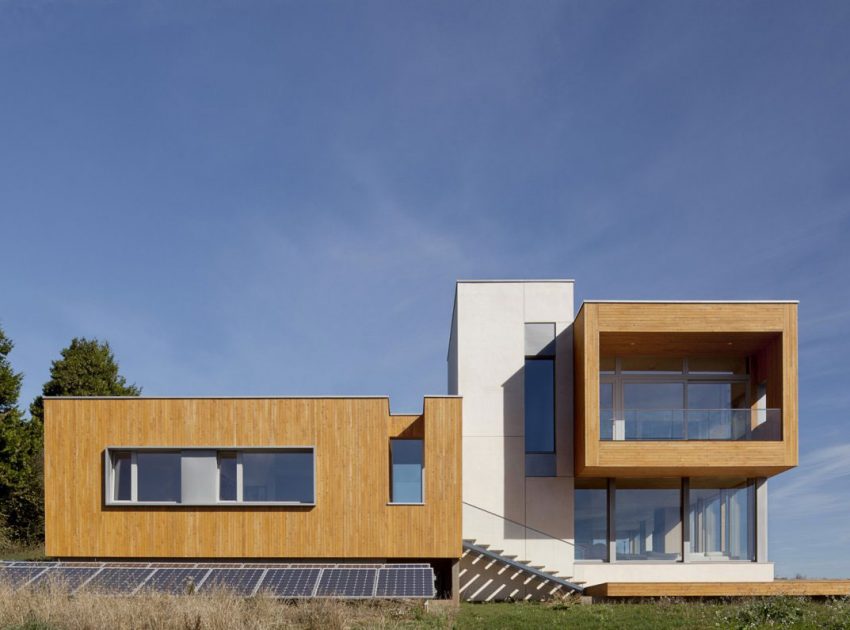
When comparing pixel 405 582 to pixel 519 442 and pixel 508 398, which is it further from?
pixel 508 398

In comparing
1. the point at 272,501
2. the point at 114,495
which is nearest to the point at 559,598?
the point at 272,501

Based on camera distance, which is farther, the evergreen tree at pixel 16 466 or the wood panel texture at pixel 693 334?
the evergreen tree at pixel 16 466

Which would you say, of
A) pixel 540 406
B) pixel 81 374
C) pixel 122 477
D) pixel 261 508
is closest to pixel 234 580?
pixel 261 508

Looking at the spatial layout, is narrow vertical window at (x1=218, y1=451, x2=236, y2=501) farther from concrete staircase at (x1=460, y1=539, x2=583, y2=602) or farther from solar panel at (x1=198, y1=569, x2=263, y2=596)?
concrete staircase at (x1=460, y1=539, x2=583, y2=602)

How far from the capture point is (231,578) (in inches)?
712

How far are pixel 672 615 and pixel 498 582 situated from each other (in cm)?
692

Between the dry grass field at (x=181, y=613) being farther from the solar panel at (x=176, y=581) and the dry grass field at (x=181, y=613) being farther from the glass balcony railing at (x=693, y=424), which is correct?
the glass balcony railing at (x=693, y=424)

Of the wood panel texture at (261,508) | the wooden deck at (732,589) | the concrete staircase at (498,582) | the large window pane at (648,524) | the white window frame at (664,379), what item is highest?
the white window frame at (664,379)

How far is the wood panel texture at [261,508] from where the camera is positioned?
20000 millimetres

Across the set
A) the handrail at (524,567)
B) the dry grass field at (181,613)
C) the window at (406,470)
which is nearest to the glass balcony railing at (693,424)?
the handrail at (524,567)

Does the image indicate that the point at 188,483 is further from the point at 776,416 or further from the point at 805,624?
the point at 776,416

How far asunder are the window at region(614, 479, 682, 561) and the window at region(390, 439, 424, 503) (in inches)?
256

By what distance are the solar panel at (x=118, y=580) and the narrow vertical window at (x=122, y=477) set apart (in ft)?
6.83

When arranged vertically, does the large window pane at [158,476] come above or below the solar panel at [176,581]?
above
